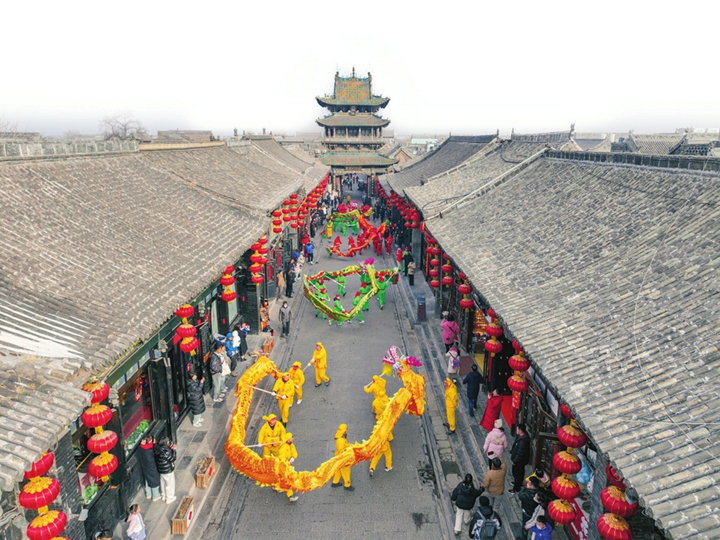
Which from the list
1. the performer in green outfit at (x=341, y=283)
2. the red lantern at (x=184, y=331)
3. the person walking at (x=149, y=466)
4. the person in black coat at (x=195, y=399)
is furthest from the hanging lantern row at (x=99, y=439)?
the performer in green outfit at (x=341, y=283)

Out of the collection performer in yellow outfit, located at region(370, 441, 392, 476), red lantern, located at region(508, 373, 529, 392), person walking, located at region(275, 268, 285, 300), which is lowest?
person walking, located at region(275, 268, 285, 300)

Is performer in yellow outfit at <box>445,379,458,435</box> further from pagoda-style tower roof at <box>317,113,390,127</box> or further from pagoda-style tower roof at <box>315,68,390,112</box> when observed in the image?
pagoda-style tower roof at <box>315,68,390,112</box>

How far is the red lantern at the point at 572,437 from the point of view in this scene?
22.4ft

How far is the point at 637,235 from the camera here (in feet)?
30.6

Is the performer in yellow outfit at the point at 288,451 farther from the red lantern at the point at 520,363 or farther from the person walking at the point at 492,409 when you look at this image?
the person walking at the point at 492,409

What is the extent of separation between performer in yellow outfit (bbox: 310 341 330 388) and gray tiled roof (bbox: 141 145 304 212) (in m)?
5.42

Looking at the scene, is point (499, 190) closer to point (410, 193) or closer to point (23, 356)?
point (410, 193)

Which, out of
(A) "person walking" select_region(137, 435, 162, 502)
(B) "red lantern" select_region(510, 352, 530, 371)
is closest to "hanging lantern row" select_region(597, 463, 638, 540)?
(B) "red lantern" select_region(510, 352, 530, 371)

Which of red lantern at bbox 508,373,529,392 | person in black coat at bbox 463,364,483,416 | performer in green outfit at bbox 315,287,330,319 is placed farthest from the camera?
performer in green outfit at bbox 315,287,330,319

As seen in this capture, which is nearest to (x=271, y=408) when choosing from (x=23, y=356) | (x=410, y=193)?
(x=23, y=356)

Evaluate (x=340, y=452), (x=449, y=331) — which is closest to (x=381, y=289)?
(x=449, y=331)

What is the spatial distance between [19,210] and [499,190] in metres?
14.6

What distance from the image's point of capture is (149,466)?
30.2 feet

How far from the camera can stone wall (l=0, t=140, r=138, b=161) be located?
34.8ft
